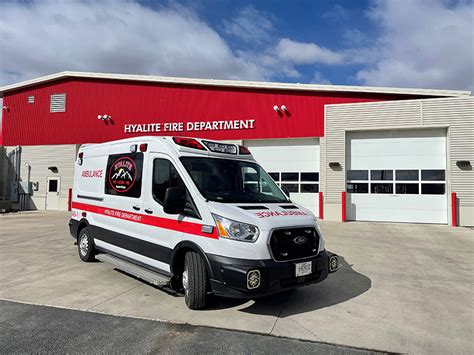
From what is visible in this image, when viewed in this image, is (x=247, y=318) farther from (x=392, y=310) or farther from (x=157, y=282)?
(x=392, y=310)

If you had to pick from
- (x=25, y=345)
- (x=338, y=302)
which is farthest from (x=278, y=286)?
(x=25, y=345)

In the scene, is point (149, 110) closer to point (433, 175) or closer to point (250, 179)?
point (433, 175)

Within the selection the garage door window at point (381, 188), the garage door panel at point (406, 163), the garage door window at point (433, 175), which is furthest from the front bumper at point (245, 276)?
the garage door window at point (433, 175)

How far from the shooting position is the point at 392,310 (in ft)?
14.9

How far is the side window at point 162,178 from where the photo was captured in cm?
479

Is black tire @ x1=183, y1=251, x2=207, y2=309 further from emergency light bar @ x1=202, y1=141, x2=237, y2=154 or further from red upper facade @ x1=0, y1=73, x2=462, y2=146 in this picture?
red upper facade @ x1=0, y1=73, x2=462, y2=146

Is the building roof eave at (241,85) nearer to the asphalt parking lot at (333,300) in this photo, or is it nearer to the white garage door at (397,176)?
the white garage door at (397,176)

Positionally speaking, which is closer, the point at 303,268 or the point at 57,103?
the point at 303,268

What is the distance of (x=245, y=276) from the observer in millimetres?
3793

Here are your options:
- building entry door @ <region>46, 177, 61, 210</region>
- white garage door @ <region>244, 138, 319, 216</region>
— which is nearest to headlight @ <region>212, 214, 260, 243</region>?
white garage door @ <region>244, 138, 319, 216</region>

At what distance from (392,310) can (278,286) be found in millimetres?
1726

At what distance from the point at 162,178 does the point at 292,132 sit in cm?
1254

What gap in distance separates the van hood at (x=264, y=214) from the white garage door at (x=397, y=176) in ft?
38.4

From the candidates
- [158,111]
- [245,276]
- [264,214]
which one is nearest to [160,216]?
[264,214]
